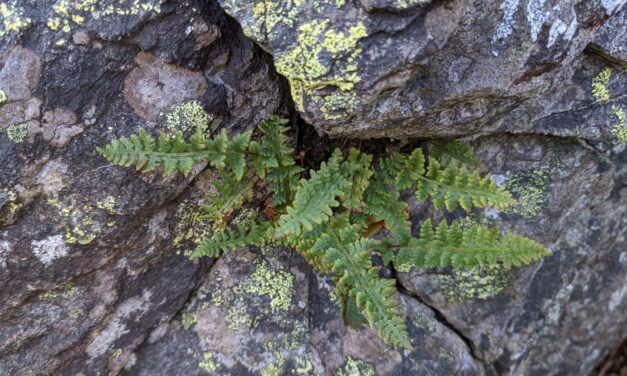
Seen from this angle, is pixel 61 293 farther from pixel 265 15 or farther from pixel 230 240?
pixel 265 15

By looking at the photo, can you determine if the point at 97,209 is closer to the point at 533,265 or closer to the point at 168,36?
the point at 168,36

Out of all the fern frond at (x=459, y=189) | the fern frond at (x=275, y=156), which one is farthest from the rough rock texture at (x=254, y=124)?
the fern frond at (x=459, y=189)

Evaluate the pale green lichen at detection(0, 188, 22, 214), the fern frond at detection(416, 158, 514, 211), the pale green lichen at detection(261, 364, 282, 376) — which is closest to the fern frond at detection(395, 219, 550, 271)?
the fern frond at detection(416, 158, 514, 211)

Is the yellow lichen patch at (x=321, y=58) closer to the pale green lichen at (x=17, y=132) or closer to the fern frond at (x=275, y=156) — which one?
the fern frond at (x=275, y=156)

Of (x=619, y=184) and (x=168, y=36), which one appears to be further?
(x=619, y=184)

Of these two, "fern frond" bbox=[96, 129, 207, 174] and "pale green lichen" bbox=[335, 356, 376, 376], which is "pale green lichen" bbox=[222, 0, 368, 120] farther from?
"pale green lichen" bbox=[335, 356, 376, 376]

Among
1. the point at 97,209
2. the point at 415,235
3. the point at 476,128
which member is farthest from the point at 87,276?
the point at 476,128

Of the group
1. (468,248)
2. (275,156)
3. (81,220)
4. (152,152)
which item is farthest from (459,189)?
(81,220)

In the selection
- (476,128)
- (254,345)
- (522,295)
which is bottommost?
(254,345)
